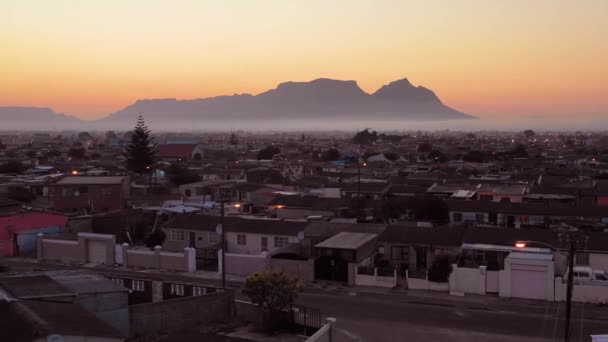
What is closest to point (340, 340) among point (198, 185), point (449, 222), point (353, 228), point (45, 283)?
point (45, 283)

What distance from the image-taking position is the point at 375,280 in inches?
1067

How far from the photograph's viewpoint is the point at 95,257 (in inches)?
1312

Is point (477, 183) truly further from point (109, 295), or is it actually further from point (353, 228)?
point (109, 295)

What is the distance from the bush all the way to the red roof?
83.8 m

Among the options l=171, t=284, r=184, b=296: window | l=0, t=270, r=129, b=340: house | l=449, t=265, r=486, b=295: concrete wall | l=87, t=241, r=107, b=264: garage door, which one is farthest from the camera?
l=87, t=241, r=107, b=264: garage door

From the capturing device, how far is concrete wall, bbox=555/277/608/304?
23781mm

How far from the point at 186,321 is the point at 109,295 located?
3510mm

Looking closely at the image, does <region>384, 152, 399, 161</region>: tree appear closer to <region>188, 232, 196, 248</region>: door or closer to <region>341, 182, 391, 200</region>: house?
<region>341, 182, 391, 200</region>: house

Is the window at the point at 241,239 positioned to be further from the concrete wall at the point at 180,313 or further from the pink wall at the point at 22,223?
the pink wall at the point at 22,223

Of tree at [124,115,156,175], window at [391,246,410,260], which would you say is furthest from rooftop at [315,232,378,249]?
tree at [124,115,156,175]

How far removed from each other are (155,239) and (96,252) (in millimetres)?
3922

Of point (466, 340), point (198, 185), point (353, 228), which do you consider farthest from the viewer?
point (198, 185)

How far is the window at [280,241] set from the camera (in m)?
31.7

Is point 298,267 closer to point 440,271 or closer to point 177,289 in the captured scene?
point 440,271
